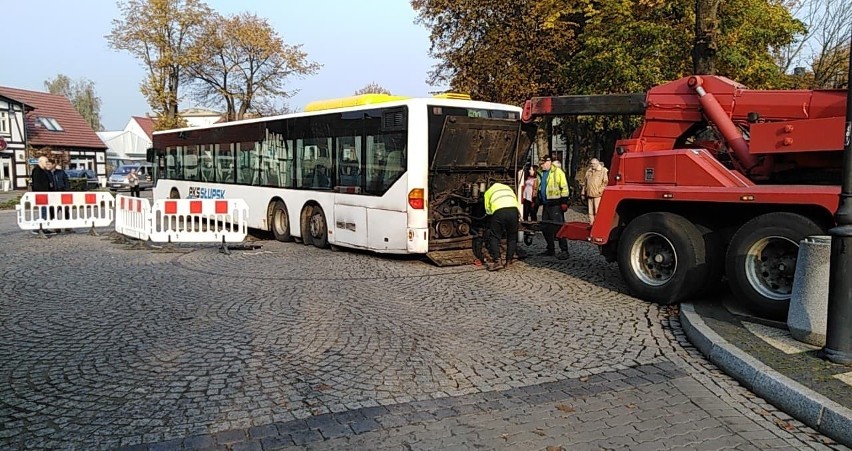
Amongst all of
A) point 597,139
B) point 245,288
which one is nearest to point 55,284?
point 245,288

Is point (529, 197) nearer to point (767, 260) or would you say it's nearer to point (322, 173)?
point (322, 173)

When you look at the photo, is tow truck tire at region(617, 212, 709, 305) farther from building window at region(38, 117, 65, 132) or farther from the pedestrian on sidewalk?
building window at region(38, 117, 65, 132)

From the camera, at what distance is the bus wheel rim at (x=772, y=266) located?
21.2 feet

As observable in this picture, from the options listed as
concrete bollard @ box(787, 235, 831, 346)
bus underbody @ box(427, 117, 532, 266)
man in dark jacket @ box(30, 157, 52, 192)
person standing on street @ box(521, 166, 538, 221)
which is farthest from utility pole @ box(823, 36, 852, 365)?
man in dark jacket @ box(30, 157, 52, 192)

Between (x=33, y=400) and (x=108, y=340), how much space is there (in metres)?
1.48

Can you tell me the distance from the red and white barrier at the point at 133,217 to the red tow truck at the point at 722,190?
28.3 feet

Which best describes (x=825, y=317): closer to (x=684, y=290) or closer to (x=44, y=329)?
(x=684, y=290)

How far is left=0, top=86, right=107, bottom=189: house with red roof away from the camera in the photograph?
147 feet

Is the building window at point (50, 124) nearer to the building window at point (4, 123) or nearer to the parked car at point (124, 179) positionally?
the building window at point (4, 123)

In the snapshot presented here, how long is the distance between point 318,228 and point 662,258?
22.9ft

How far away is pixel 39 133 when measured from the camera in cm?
4922

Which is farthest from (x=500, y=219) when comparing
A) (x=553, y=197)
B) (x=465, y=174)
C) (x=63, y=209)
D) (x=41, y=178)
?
(x=41, y=178)

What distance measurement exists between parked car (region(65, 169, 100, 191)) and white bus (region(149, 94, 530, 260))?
85.0 ft

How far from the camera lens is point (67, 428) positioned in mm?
4078
